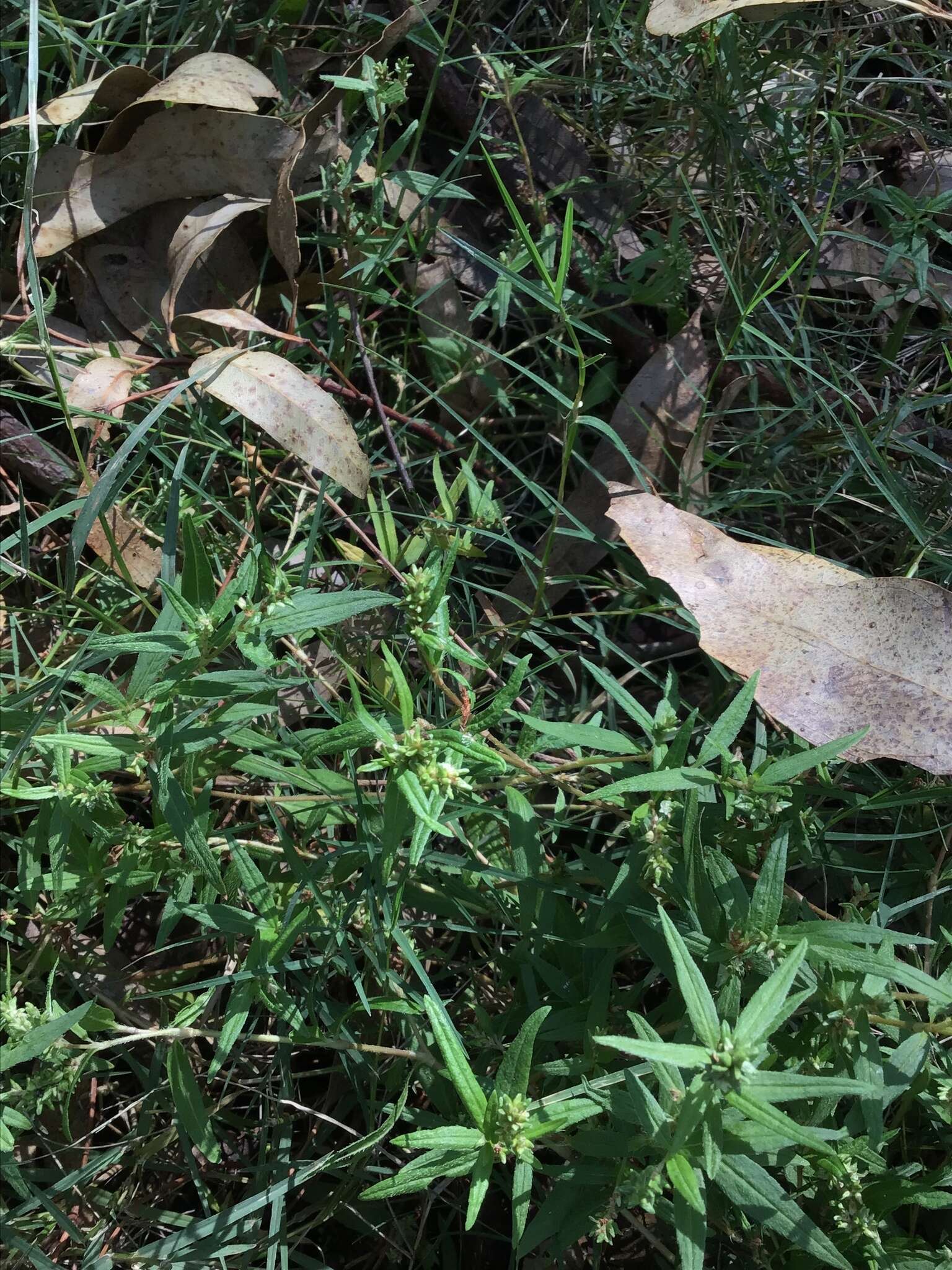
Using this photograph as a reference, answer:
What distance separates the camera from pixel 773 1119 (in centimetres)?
161

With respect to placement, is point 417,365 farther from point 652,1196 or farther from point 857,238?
point 652,1196

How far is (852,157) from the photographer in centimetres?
317

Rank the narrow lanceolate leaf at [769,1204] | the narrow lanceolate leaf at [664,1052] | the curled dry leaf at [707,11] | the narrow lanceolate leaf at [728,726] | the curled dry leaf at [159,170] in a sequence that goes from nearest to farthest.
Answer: the narrow lanceolate leaf at [664,1052], the narrow lanceolate leaf at [769,1204], the narrow lanceolate leaf at [728,726], the curled dry leaf at [707,11], the curled dry leaf at [159,170]

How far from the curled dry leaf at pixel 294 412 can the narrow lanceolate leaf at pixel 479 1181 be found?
Result: 1510mm

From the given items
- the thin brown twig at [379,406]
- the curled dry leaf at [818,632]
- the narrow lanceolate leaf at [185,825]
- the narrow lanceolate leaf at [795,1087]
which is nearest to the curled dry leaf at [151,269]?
the thin brown twig at [379,406]

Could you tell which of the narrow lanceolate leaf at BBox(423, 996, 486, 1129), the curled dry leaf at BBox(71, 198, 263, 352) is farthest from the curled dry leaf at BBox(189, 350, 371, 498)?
the narrow lanceolate leaf at BBox(423, 996, 486, 1129)

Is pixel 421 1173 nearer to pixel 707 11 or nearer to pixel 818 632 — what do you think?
pixel 818 632

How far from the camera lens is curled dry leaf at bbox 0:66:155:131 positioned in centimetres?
286

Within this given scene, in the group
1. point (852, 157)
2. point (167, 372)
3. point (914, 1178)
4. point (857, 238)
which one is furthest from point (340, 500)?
point (914, 1178)

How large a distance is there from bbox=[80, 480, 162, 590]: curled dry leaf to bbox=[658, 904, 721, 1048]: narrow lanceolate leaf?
178 cm

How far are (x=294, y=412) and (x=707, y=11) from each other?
4.71 feet

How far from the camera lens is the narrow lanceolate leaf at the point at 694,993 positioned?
5.64ft

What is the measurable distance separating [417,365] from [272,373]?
2.08 feet

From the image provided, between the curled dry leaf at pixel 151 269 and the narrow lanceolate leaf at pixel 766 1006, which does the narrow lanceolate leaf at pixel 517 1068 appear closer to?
the narrow lanceolate leaf at pixel 766 1006
